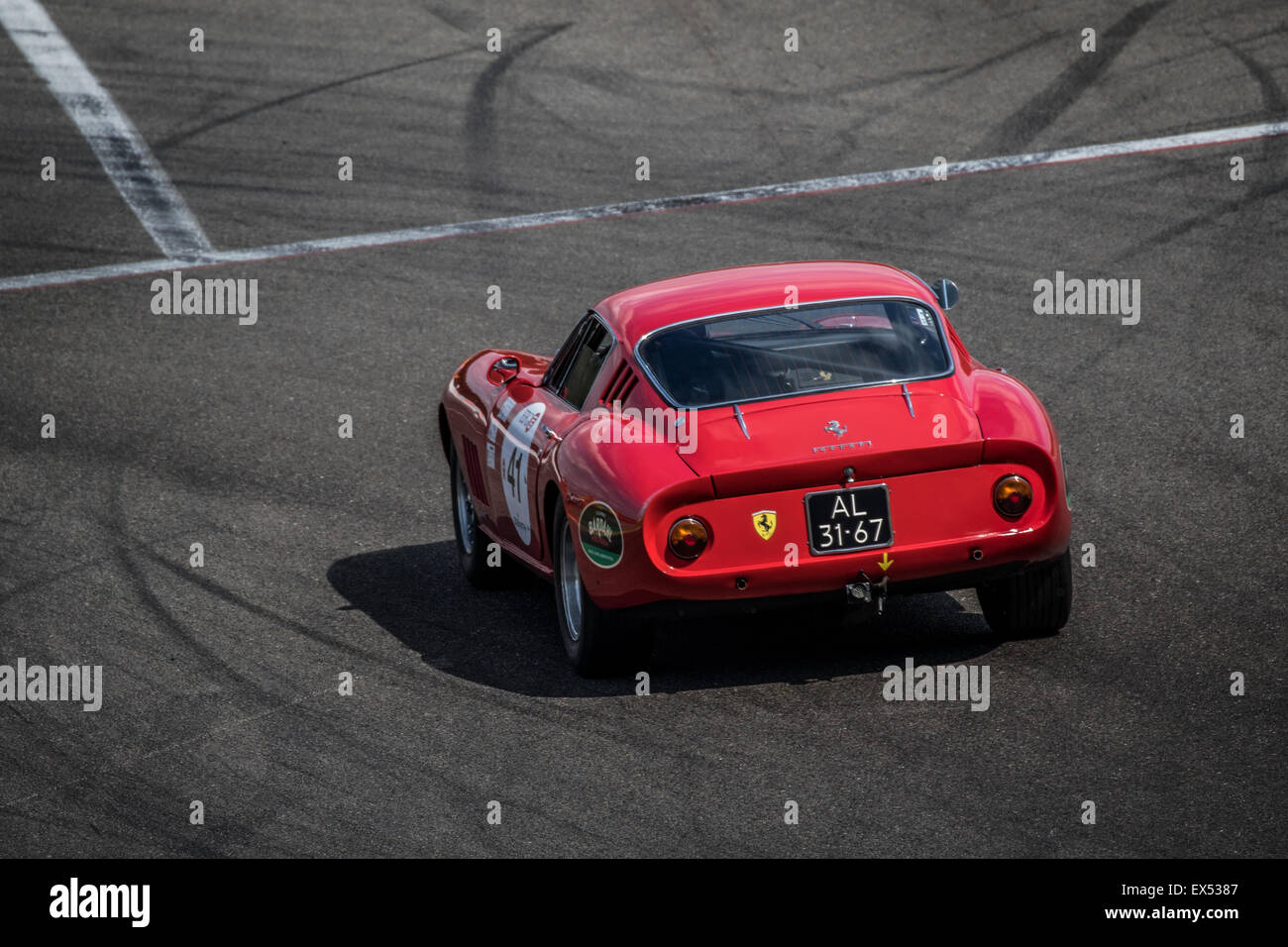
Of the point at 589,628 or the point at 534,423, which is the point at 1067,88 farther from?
the point at 589,628

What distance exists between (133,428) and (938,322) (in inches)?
243

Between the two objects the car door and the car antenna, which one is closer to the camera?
the car antenna

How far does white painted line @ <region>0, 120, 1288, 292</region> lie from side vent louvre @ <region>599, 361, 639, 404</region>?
8.24m

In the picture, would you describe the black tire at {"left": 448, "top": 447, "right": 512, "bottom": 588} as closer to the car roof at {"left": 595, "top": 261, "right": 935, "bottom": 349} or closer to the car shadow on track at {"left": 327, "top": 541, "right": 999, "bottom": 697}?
the car shadow on track at {"left": 327, "top": 541, "right": 999, "bottom": 697}

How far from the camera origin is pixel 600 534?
7.16 m

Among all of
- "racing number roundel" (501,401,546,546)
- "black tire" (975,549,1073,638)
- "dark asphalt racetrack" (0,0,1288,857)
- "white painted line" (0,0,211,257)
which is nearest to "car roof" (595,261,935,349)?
"racing number roundel" (501,401,546,546)

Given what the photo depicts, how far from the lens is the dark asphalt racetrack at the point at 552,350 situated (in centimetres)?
646

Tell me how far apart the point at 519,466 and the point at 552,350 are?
4973 mm

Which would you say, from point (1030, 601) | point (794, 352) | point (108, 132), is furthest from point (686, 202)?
point (1030, 601)

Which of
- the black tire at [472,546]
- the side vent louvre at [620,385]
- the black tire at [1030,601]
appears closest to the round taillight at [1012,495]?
the black tire at [1030,601]

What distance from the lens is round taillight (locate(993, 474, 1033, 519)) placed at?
7098 mm

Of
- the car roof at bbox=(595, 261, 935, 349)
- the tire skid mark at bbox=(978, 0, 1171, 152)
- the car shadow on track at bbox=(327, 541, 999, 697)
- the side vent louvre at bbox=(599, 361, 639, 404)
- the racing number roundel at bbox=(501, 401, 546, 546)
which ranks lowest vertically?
the car shadow on track at bbox=(327, 541, 999, 697)
